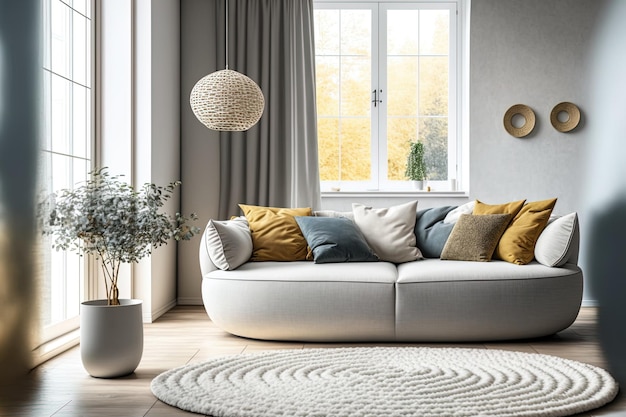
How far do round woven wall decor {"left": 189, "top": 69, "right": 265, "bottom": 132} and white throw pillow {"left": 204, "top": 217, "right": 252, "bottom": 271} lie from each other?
0.91 m

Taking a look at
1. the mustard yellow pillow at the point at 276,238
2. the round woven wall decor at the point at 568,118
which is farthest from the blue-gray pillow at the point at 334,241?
the round woven wall decor at the point at 568,118

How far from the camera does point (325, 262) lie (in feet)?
13.1

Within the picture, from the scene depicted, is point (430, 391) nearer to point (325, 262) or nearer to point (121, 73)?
point (325, 262)

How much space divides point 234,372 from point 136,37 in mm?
2586

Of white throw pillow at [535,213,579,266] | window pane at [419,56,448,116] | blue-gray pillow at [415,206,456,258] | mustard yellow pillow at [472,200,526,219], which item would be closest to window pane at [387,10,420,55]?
window pane at [419,56,448,116]

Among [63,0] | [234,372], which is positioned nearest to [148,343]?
[234,372]

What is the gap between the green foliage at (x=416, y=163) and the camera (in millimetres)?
5539

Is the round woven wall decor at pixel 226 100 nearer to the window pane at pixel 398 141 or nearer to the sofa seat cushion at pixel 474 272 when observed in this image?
the window pane at pixel 398 141

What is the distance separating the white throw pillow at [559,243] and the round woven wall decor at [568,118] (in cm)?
→ 166

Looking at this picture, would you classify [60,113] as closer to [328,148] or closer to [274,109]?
[274,109]

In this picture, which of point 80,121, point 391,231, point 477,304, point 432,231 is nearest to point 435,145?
point 432,231

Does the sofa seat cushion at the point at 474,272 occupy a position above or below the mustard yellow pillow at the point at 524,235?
below

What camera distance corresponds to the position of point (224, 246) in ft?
12.9

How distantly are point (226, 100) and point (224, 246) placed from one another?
1156 mm
